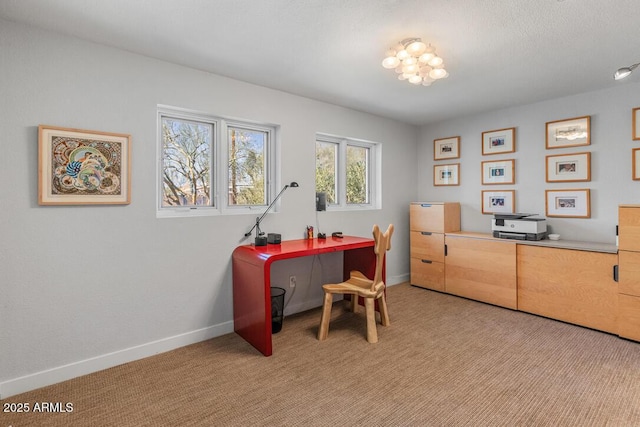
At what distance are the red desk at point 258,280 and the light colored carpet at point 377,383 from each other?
14cm

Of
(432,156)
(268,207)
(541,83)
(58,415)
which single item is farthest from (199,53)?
(432,156)

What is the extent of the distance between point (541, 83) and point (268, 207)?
2.90m

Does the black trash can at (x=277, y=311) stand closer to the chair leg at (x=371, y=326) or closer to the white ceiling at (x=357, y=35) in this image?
the chair leg at (x=371, y=326)

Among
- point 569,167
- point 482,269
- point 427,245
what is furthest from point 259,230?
point 569,167

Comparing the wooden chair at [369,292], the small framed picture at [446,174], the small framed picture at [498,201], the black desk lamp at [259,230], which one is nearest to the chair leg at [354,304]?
the wooden chair at [369,292]

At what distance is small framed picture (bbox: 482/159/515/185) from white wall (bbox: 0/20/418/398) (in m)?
2.73

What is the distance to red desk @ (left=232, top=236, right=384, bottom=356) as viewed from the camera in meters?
2.47

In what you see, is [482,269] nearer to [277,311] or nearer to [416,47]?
[277,311]

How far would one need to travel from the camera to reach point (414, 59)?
2270 mm

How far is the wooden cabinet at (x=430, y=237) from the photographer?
4.15 m

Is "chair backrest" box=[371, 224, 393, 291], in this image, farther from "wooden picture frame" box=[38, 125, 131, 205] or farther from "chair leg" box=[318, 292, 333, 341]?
"wooden picture frame" box=[38, 125, 131, 205]

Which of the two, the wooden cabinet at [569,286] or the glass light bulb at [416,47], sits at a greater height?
the glass light bulb at [416,47]

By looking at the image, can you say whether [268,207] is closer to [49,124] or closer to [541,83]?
[49,124]

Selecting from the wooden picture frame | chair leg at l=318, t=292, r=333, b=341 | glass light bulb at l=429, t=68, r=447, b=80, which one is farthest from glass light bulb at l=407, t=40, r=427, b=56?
the wooden picture frame
